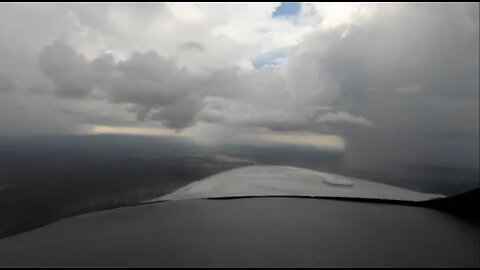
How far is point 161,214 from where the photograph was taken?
41.1ft

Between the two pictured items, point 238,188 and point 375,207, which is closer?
point 375,207

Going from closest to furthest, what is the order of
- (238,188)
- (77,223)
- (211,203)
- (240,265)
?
(240,265) → (77,223) → (211,203) → (238,188)

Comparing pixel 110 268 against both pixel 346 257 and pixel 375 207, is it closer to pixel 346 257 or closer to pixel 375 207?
pixel 346 257

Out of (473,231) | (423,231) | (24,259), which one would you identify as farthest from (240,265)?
(473,231)

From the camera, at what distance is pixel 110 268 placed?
6.80 m

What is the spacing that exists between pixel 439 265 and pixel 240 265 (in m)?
5.14

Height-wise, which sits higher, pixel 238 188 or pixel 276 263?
pixel 238 188

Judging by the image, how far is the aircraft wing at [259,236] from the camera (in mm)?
7285

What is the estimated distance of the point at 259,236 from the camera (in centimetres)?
921

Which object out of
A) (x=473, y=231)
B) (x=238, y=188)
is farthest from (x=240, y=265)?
(x=238, y=188)

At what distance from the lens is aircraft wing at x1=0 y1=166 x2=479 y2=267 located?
287 inches

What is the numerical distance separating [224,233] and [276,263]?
2.95m

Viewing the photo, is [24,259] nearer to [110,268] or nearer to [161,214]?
[110,268]

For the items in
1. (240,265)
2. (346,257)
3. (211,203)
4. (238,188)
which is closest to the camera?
(240,265)
